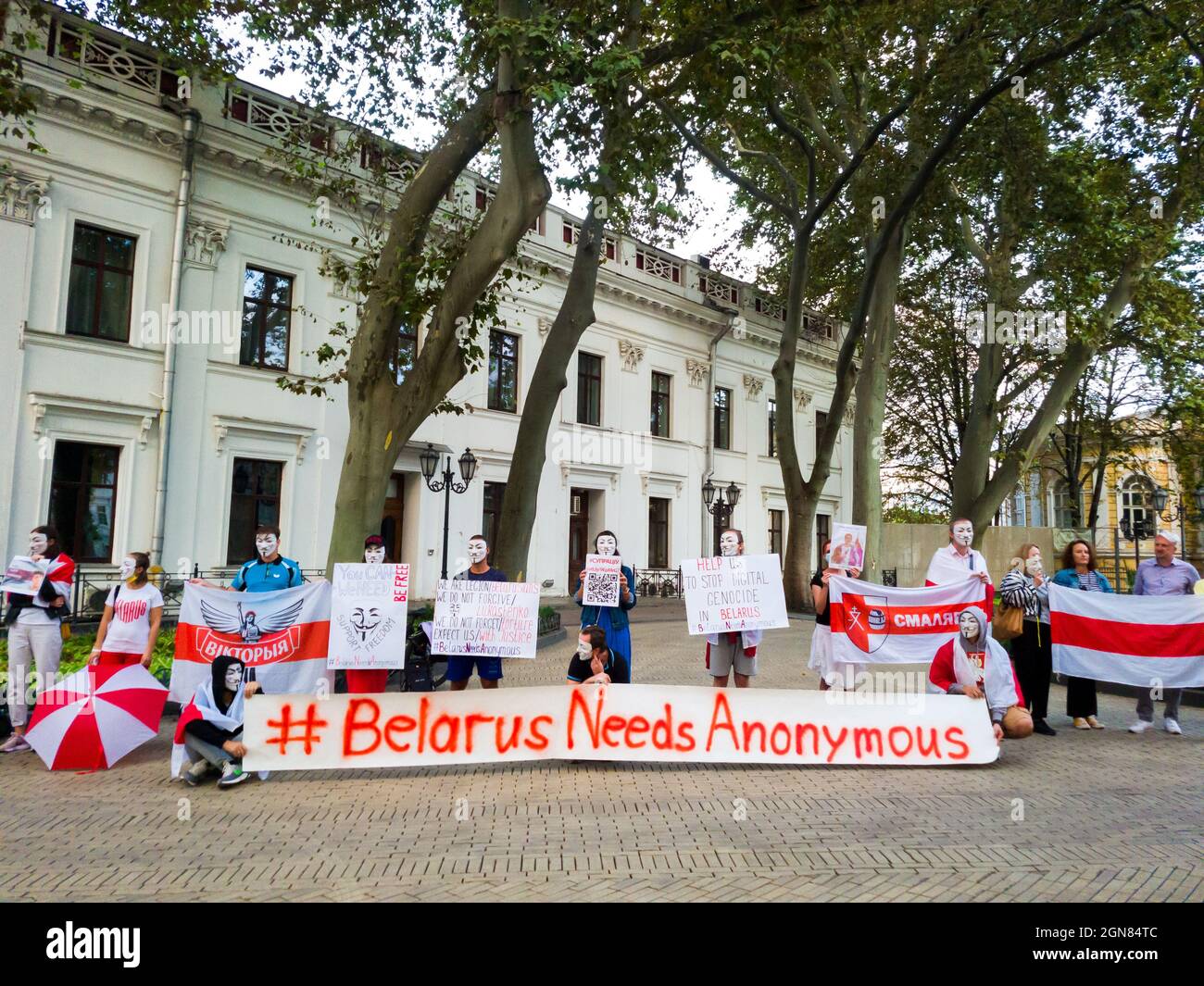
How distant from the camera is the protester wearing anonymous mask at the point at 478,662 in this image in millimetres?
7711

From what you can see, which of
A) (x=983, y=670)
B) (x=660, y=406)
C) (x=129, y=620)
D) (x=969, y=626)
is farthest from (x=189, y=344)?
(x=983, y=670)

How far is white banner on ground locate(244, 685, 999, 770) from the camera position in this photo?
266 inches

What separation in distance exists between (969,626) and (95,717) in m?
7.50

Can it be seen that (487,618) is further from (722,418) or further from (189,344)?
(722,418)

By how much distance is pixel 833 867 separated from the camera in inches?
186

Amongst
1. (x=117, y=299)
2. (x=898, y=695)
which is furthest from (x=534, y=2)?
(x=117, y=299)

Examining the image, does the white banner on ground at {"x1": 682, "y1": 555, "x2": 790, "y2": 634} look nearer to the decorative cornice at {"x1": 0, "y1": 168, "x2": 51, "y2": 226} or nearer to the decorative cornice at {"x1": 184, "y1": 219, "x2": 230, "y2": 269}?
the decorative cornice at {"x1": 184, "y1": 219, "x2": 230, "y2": 269}

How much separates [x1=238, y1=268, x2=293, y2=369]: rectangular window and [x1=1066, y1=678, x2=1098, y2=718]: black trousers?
695 inches

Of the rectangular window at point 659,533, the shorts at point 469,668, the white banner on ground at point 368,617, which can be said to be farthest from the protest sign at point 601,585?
the rectangular window at point 659,533

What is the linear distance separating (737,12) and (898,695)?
9.18 m

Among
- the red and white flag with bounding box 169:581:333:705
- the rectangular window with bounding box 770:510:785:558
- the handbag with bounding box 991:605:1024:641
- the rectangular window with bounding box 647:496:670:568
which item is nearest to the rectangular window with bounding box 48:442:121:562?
the red and white flag with bounding box 169:581:333:705

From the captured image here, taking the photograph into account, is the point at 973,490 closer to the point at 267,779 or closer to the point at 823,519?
the point at 823,519

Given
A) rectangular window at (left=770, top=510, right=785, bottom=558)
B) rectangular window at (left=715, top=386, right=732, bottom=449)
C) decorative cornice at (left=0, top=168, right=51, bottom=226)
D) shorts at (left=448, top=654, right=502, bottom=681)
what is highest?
decorative cornice at (left=0, top=168, right=51, bottom=226)

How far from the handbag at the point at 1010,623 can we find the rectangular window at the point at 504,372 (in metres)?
18.4
